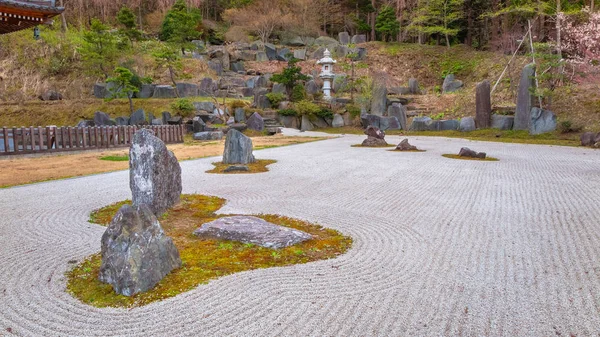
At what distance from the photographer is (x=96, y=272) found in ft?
10.8

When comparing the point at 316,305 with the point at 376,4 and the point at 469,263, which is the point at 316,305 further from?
the point at 376,4

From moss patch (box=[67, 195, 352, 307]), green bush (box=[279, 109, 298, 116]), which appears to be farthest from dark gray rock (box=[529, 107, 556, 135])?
moss patch (box=[67, 195, 352, 307])

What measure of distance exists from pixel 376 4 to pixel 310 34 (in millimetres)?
8158

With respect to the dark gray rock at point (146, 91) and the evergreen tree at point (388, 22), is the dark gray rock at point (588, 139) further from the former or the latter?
the evergreen tree at point (388, 22)

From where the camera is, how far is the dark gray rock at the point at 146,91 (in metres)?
25.5

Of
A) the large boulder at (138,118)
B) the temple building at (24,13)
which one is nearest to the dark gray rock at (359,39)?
the large boulder at (138,118)

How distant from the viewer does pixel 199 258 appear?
357 centimetres

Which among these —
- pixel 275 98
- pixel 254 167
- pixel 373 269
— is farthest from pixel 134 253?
pixel 275 98

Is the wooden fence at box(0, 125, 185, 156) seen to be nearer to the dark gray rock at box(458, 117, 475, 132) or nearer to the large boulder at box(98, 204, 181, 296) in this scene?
the large boulder at box(98, 204, 181, 296)

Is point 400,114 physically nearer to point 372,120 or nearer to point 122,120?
point 372,120

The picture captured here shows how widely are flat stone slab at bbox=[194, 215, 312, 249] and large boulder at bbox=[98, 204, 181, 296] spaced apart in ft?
3.10

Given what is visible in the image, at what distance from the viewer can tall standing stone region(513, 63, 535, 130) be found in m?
18.1

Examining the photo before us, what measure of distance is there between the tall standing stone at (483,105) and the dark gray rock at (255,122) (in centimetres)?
1135

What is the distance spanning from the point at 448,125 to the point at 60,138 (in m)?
18.1
